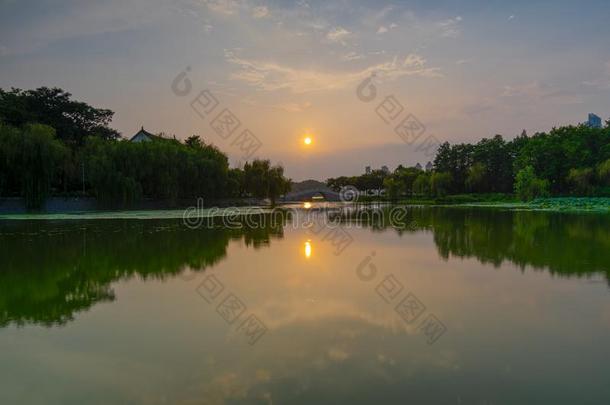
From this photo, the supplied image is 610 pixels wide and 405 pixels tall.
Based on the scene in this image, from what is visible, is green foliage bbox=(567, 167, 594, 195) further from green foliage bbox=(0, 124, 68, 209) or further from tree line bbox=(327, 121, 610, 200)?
green foliage bbox=(0, 124, 68, 209)

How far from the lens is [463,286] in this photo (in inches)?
305

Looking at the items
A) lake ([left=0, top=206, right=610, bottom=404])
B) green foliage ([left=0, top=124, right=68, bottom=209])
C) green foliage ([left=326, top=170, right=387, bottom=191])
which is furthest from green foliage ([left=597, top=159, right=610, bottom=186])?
green foliage ([left=0, top=124, right=68, bottom=209])

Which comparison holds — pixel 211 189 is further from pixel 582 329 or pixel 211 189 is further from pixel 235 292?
pixel 582 329

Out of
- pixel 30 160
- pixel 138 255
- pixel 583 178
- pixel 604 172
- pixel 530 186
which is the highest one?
pixel 30 160

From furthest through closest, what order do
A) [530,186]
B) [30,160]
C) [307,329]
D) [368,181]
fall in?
1. [368,181]
2. [530,186]
3. [30,160]
4. [307,329]

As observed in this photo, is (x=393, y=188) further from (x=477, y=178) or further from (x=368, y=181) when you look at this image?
(x=368, y=181)

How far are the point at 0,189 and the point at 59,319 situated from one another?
29.7m

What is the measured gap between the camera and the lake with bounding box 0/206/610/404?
3.98 metres

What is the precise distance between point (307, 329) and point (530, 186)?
47.7m

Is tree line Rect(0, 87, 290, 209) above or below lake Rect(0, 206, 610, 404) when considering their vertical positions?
above

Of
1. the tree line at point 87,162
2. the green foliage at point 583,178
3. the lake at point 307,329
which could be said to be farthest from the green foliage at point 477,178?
the lake at point 307,329

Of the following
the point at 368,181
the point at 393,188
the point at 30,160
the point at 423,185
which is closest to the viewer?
the point at 30,160

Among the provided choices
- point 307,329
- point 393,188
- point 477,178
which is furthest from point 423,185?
point 307,329

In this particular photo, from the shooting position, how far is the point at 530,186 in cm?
4725
